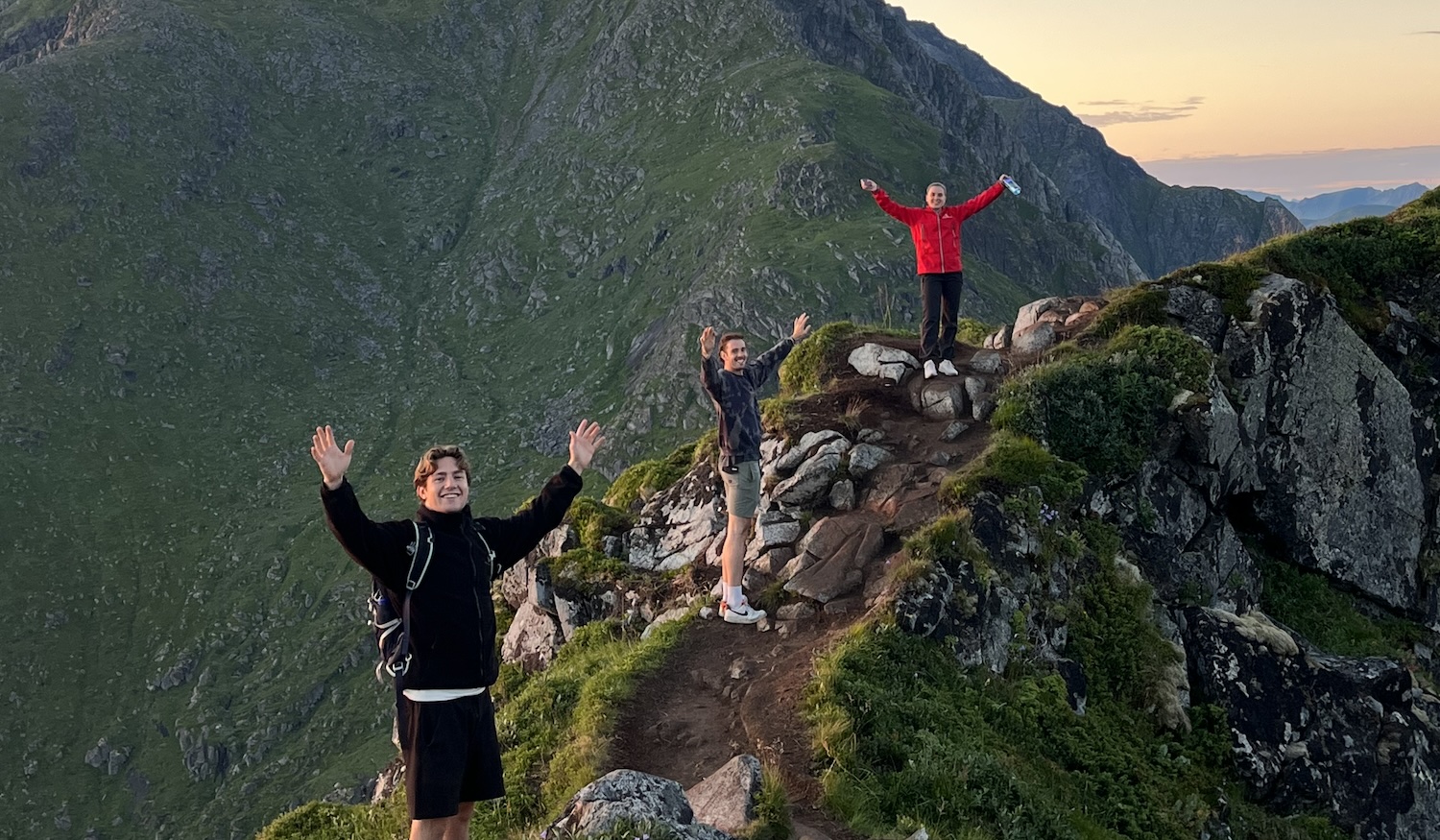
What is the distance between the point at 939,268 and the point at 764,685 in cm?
963

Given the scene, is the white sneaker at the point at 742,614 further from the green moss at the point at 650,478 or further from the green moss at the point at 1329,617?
the green moss at the point at 1329,617

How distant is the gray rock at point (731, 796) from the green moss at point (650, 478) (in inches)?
398

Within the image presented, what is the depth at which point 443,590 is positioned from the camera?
7148 mm

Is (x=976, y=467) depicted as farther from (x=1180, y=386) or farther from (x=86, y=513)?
(x=86, y=513)

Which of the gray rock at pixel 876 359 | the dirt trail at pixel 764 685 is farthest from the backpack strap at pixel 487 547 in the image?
the gray rock at pixel 876 359

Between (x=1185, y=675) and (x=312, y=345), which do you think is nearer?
(x=1185, y=675)

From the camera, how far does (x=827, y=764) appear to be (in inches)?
391

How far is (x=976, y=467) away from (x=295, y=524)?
142810 mm

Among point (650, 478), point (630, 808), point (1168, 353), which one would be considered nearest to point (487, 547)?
point (630, 808)

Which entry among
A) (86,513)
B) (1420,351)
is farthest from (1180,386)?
(86,513)

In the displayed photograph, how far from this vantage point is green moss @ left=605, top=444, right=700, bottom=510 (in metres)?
20.0

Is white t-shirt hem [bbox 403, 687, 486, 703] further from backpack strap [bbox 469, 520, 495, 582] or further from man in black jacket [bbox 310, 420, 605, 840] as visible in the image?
backpack strap [bbox 469, 520, 495, 582]

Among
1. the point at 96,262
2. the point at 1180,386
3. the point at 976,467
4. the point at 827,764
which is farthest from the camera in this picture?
the point at 96,262

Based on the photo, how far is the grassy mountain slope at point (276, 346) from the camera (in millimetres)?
117250
